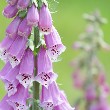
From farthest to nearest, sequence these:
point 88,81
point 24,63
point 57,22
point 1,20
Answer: point 57,22, point 1,20, point 88,81, point 24,63

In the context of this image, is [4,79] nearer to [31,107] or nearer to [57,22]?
[31,107]

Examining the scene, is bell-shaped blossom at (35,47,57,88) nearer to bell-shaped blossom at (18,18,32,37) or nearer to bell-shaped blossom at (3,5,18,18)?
bell-shaped blossom at (18,18,32,37)

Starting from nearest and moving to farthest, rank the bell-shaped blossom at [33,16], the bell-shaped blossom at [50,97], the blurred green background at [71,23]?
the bell-shaped blossom at [33,16], the bell-shaped blossom at [50,97], the blurred green background at [71,23]

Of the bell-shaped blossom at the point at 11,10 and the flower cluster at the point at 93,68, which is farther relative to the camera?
the flower cluster at the point at 93,68

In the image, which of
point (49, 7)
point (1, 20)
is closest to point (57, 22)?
point (1, 20)

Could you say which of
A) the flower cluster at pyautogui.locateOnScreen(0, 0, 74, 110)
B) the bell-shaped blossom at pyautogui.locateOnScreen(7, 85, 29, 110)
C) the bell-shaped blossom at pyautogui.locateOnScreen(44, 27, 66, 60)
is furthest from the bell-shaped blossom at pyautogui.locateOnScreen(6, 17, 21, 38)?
the bell-shaped blossom at pyautogui.locateOnScreen(7, 85, 29, 110)

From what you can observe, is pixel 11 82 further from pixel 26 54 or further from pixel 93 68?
pixel 93 68

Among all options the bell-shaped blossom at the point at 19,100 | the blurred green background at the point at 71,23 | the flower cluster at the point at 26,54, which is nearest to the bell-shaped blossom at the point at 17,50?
the flower cluster at the point at 26,54

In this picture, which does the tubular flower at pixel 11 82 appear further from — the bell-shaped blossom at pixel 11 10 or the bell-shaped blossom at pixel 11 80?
the bell-shaped blossom at pixel 11 10
